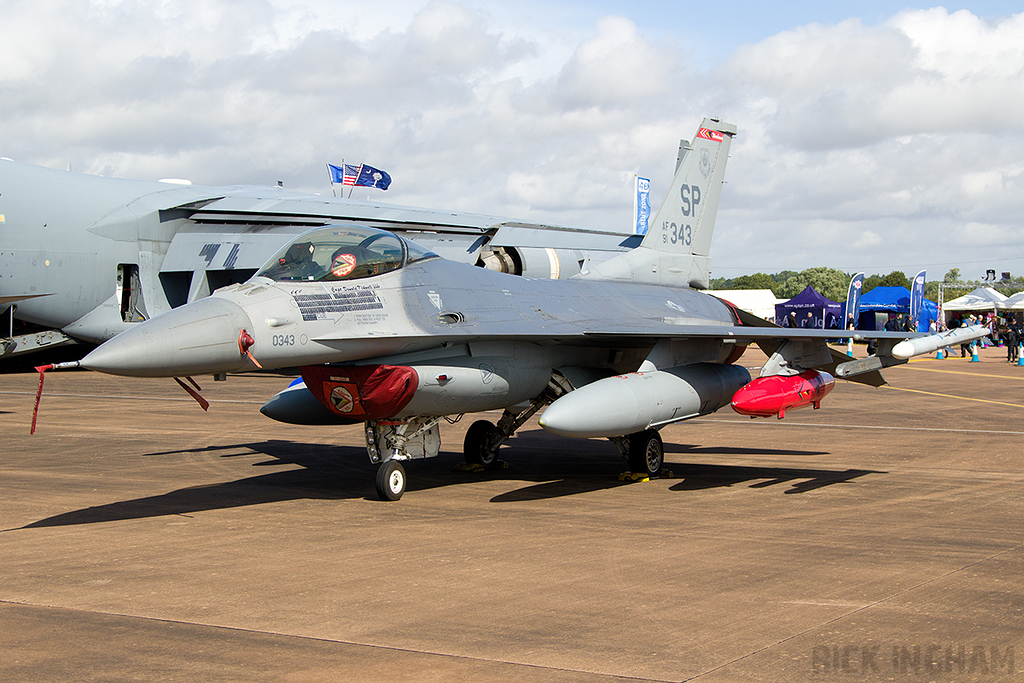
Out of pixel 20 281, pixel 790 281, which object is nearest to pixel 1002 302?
pixel 20 281

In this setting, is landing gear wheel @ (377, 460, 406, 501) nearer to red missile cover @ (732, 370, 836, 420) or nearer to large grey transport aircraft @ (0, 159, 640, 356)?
red missile cover @ (732, 370, 836, 420)

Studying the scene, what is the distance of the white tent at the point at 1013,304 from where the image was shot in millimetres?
47906

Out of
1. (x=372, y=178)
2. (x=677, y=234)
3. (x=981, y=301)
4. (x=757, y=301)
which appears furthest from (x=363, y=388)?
(x=757, y=301)

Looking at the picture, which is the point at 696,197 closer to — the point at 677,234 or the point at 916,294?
the point at 677,234

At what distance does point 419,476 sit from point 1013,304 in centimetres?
4620

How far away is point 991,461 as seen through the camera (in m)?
12.7

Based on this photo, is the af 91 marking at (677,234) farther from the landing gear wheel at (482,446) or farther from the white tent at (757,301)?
the white tent at (757,301)

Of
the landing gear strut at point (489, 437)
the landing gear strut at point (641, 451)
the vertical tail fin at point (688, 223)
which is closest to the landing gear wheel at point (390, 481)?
the landing gear strut at point (489, 437)

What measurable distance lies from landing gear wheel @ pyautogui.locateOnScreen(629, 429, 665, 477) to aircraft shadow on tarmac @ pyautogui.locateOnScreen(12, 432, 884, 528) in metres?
0.29

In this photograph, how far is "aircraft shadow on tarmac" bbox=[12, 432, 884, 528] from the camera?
31.3ft

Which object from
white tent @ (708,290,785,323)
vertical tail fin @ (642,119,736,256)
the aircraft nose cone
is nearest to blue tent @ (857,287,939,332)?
white tent @ (708,290,785,323)

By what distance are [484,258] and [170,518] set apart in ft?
51.5

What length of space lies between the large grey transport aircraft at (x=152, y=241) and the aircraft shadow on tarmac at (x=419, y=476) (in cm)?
719

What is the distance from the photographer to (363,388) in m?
9.45
